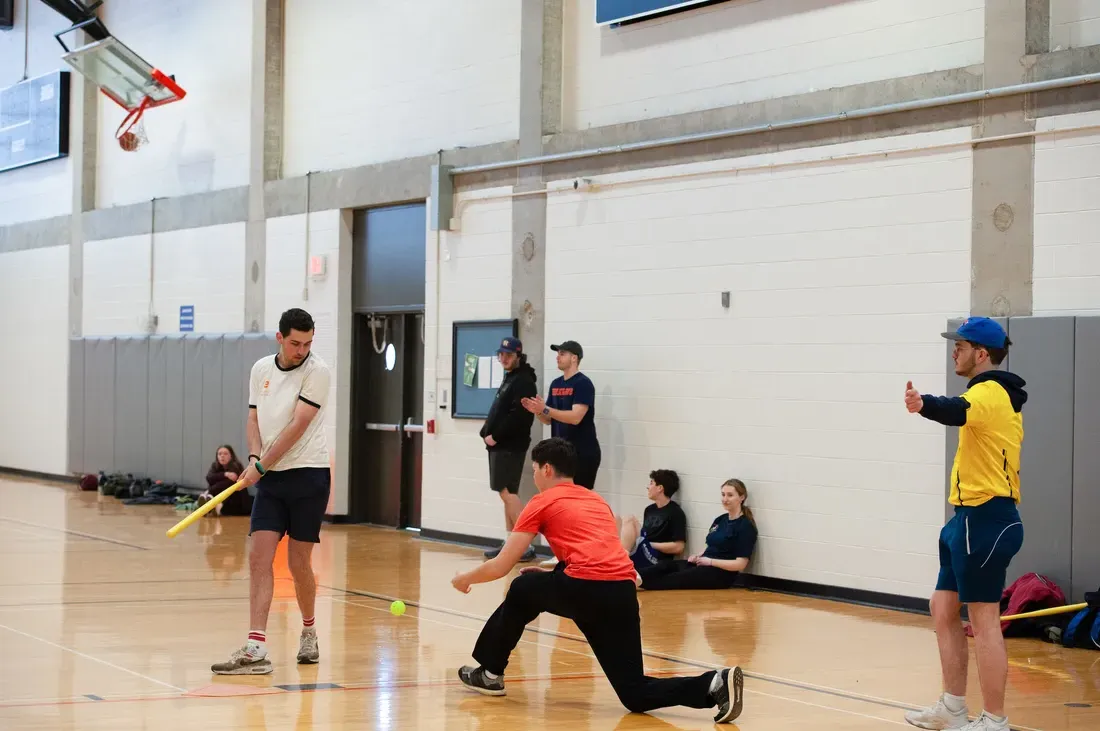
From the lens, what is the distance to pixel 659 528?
1174 cm

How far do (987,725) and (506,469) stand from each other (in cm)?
739

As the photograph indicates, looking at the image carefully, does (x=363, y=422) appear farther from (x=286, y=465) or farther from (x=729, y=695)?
(x=729, y=695)

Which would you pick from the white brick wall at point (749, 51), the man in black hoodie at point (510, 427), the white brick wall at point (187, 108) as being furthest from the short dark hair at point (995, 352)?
the white brick wall at point (187, 108)

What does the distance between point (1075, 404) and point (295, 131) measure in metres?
10.9

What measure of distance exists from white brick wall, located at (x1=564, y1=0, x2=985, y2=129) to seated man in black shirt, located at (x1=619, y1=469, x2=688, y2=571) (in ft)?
10.9

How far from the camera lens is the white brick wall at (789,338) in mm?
10352

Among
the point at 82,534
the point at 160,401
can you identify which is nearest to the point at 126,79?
the point at 160,401

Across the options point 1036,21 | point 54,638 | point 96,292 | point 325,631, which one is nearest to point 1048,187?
point 1036,21

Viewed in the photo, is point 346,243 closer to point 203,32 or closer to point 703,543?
point 203,32

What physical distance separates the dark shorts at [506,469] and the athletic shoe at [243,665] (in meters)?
5.80

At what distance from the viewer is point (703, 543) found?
39.1 feet

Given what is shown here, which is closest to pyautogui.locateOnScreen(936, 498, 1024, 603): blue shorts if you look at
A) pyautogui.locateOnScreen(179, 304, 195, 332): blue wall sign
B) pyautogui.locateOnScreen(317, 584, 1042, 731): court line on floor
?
pyautogui.locateOnScreen(317, 584, 1042, 731): court line on floor

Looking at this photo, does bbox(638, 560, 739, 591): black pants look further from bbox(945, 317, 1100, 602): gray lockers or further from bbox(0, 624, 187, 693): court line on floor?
bbox(0, 624, 187, 693): court line on floor

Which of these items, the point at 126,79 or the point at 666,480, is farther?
the point at 126,79
